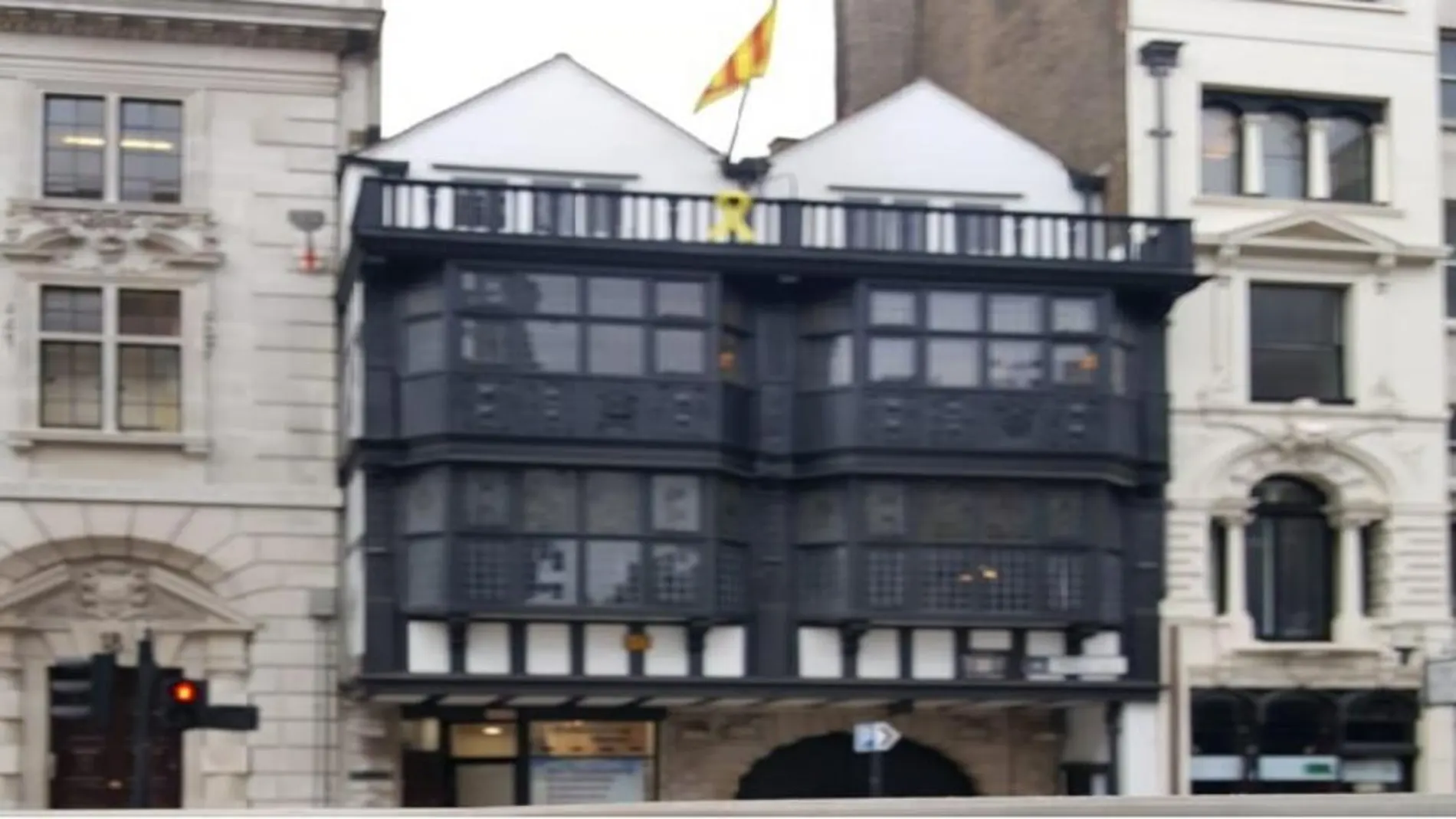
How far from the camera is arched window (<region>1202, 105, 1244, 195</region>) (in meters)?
31.6

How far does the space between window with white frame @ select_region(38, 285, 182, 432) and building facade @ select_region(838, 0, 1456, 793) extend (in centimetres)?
1192

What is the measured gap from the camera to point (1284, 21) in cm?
3188

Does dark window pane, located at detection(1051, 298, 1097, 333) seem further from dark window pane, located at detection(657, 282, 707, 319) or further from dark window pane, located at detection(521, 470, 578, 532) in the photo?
dark window pane, located at detection(521, 470, 578, 532)

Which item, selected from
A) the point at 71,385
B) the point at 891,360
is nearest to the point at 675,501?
the point at 891,360

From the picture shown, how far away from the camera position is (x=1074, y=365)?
29.7 m

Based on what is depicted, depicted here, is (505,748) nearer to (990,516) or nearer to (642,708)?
(642,708)

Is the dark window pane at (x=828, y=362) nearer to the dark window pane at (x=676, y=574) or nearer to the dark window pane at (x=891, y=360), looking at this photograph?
the dark window pane at (x=891, y=360)

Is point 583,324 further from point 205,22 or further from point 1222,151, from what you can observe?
point 1222,151

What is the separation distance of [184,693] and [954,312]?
10.7 metres

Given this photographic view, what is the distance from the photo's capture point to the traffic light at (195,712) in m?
22.8

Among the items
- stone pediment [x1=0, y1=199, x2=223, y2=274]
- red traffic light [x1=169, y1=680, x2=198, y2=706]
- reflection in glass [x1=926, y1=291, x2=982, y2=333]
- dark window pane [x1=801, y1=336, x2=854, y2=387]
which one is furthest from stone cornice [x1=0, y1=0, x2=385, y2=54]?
red traffic light [x1=169, y1=680, x2=198, y2=706]

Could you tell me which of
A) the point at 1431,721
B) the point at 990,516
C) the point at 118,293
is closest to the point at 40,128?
the point at 118,293

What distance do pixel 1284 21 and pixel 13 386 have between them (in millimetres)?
16208

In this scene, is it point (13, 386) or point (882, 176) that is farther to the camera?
point (882, 176)
